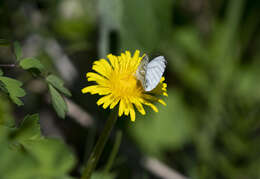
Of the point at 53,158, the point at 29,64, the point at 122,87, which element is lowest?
the point at 53,158

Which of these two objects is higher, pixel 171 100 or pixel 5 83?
pixel 171 100

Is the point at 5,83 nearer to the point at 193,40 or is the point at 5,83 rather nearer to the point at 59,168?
the point at 59,168

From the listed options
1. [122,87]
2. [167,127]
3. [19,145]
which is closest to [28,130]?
[19,145]

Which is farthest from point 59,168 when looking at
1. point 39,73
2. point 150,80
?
point 150,80

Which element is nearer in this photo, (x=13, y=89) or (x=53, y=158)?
(x=13, y=89)

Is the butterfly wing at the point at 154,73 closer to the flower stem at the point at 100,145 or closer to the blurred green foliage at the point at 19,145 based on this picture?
the flower stem at the point at 100,145

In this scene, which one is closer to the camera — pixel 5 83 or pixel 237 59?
pixel 5 83

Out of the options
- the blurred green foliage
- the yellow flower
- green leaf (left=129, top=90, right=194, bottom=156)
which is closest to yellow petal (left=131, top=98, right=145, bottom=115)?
the yellow flower

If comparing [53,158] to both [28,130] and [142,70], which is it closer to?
[28,130]
